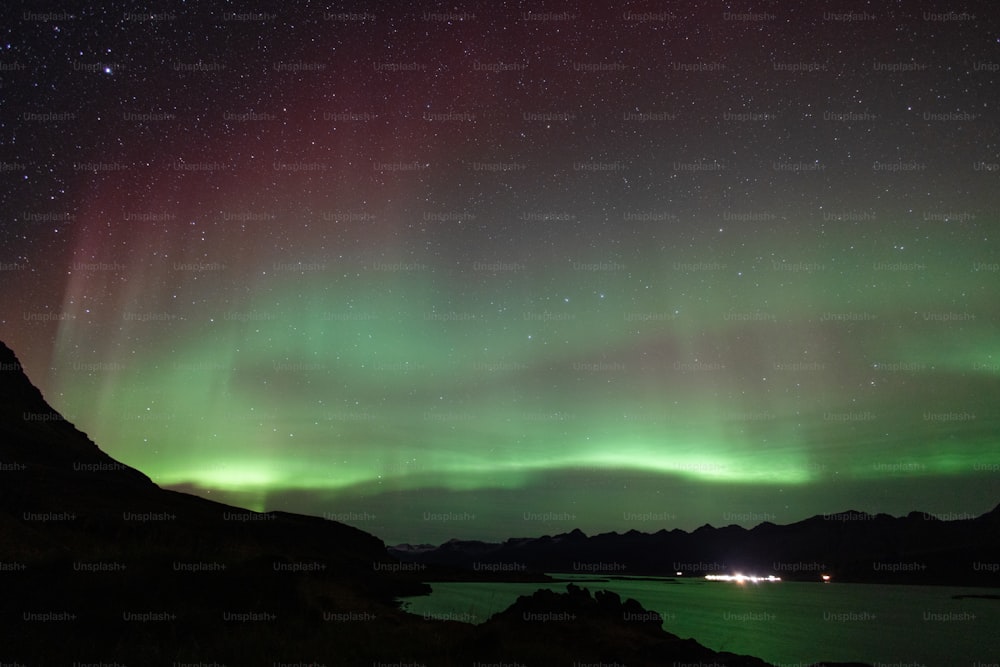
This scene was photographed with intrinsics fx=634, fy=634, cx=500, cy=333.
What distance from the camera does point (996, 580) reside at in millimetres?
190250

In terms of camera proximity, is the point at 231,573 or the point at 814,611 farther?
the point at 814,611

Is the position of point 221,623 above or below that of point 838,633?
above

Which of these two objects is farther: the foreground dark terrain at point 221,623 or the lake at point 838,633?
the lake at point 838,633

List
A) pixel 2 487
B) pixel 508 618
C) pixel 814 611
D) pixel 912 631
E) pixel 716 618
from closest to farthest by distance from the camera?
pixel 508 618 < pixel 2 487 < pixel 912 631 < pixel 716 618 < pixel 814 611

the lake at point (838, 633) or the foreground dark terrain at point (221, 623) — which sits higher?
the foreground dark terrain at point (221, 623)

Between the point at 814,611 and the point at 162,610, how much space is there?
99112 millimetres

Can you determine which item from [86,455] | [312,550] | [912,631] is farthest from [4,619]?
[86,455]

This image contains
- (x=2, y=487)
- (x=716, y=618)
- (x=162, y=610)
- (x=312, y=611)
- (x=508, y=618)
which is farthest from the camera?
(x=716, y=618)

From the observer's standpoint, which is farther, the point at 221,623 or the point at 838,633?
the point at 838,633

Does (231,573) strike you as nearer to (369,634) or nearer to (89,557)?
(89,557)

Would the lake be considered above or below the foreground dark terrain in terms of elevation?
below

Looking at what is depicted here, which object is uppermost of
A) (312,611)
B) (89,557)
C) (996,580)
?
(89,557)

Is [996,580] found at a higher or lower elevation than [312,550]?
lower

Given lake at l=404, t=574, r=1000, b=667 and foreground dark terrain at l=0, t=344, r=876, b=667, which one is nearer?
foreground dark terrain at l=0, t=344, r=876, b=667
